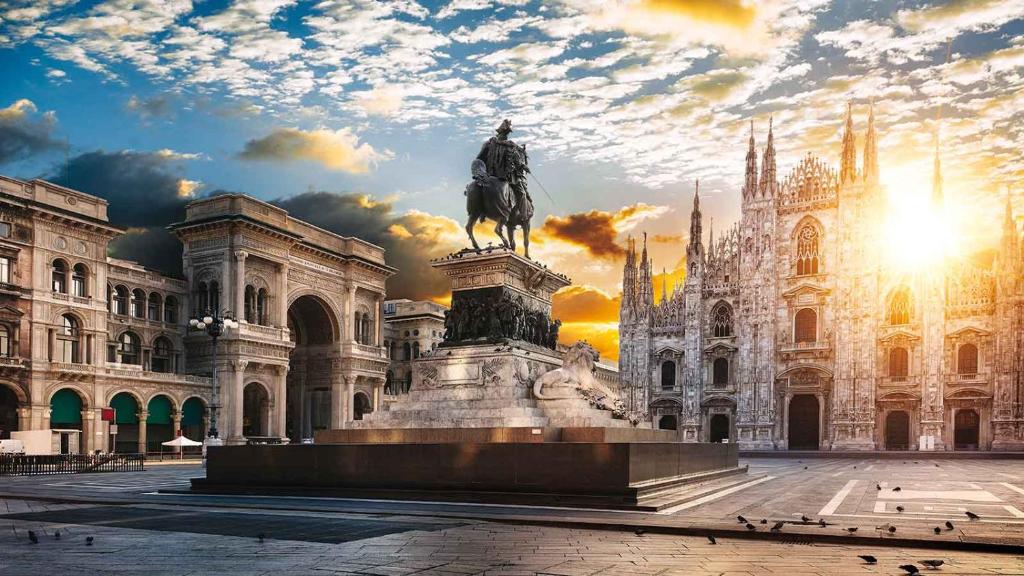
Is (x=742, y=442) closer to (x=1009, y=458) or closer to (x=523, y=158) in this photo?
(x=1009, y=458)

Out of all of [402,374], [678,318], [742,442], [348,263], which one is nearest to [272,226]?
[348,263]

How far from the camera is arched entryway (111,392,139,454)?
147 feet

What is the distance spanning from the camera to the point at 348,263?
2395 inches

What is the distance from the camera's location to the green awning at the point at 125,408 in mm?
44969

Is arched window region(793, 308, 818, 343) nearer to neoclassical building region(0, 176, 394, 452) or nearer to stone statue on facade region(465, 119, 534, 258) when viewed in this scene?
neoclassical building region(0, 176, 394, 452)

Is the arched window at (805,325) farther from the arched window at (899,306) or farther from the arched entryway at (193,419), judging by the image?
the arched entryway at (193,419)

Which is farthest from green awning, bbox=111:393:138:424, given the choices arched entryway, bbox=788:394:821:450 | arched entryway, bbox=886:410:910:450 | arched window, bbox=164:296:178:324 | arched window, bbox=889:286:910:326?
arched window, bbox=889:286:910:326

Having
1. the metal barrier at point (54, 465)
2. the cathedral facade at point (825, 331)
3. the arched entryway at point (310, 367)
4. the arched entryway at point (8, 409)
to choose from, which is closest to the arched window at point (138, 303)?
the arched entryway at point (8, 409)

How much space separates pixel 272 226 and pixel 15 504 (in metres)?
38.5

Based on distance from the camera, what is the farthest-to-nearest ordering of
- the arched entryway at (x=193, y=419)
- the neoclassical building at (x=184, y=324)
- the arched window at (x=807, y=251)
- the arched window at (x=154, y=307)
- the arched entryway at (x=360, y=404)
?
1. the arched entryway at (x=360, y=404)
2. the arched window at (x=807, y=251)
3. the arched window at (x=154, y=307)
4. the arched entryway at (x=193, y=419)
5. the neoclassical building at (x=184, y=324)

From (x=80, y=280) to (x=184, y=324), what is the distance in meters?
8.84

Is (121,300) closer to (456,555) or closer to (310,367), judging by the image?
(310,367)

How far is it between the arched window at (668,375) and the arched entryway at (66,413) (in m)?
40.9

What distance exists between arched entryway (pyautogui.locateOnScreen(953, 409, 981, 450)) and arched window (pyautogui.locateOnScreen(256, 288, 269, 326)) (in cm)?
4517
